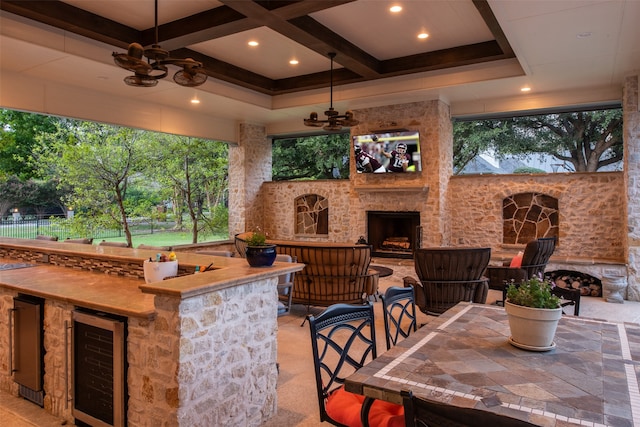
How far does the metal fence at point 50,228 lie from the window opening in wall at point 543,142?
7269 mm

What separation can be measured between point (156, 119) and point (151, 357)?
6.24 m

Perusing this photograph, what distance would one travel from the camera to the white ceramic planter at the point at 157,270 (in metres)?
3.06

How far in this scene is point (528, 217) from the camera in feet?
24.8

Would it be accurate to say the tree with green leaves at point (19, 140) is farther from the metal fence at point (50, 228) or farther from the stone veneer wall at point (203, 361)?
the stone veneer wall at point (203, 361)

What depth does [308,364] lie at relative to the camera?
396 cm

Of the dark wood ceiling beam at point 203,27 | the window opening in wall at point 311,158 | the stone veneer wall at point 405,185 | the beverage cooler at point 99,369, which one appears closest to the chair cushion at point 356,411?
the beverage cooler at point 99,369

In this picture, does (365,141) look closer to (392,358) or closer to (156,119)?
(156,119)

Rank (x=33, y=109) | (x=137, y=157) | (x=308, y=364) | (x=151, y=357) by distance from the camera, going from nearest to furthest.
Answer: (x=151, y=357), (x=308, y=364), (x=33, y=109), (x=137, y=157)

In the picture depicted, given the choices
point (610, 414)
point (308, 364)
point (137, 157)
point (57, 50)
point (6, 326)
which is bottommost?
point (308, 364)

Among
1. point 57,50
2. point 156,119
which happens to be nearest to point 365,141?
point 156,119

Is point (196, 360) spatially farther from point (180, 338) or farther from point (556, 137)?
point (556, 137)

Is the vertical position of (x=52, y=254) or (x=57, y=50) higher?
(x=57, y=50)

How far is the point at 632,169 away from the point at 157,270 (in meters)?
6.65

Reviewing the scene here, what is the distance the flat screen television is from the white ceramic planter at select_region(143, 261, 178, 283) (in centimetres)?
538
